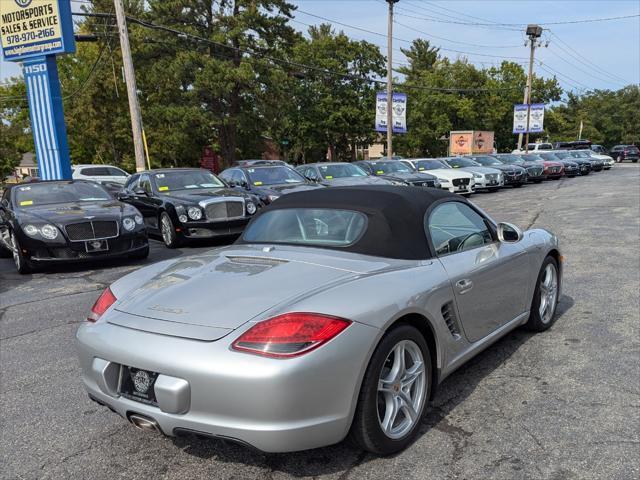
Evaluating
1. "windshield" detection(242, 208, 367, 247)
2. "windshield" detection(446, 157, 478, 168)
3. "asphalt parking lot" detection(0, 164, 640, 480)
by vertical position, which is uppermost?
"windshield" detection(242, 208, 367, 247)

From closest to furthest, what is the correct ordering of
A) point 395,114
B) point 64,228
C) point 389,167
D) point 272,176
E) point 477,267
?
point 477,267
point 64,228
point 272,176
point 389,167
point 395,114

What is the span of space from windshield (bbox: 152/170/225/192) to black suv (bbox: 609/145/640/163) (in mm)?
53096

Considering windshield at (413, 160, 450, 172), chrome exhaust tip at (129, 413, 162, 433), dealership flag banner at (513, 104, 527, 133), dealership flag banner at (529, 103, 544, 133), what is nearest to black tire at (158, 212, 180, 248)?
chrome exhaust tip at (129, 413, 162, 433)

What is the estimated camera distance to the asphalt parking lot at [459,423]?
264 cm

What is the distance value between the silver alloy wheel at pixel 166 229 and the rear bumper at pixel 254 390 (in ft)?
25.4

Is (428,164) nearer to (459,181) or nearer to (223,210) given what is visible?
(459,181)

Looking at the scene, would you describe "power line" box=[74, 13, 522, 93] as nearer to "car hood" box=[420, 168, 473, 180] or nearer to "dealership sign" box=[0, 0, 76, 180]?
"dealership sign" box=[0, 0, 76, 180]

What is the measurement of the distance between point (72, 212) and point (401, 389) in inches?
273

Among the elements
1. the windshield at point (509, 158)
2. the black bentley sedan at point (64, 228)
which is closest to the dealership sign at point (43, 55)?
the black bentley sedan at point (64, 228)

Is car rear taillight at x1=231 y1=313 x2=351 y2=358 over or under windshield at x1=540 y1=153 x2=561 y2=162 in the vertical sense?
over

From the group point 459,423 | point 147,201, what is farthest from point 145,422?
point 147,201

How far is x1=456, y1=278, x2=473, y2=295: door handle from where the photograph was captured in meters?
3.20

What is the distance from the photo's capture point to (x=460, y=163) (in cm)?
2302

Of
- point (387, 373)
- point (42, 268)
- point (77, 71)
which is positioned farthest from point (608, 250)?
point (77, 71)
